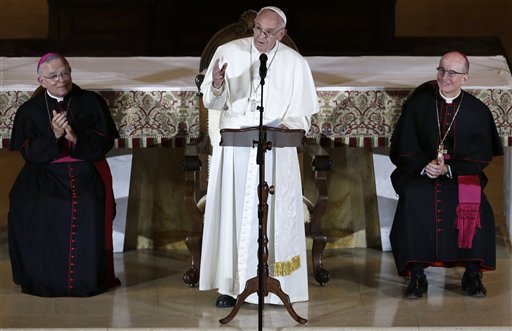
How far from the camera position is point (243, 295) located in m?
8.00

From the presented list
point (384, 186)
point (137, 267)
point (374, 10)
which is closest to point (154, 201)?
point (137, 267)

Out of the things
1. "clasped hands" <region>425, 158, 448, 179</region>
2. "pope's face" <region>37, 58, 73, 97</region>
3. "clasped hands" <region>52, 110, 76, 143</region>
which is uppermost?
"pope's face" <region>37, 58, 73, 97</region>

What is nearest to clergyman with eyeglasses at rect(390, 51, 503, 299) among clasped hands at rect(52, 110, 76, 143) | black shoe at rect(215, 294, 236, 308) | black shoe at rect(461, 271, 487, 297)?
black shoe at rect(461, 271, 487, 297)

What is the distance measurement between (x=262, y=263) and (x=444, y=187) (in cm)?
157

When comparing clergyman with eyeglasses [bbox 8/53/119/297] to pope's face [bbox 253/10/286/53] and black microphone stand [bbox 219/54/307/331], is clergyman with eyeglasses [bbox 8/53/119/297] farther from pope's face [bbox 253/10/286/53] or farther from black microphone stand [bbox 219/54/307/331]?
pope's face [bbox 253/10/286/53]

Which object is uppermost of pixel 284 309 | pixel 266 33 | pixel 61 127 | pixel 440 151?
pixel 266 33

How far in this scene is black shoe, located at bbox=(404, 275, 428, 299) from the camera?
853 cm

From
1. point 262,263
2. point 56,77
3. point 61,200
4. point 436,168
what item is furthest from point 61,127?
point 436,168

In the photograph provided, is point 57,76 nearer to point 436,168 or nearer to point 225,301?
point 225,301

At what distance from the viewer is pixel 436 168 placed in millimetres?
8508

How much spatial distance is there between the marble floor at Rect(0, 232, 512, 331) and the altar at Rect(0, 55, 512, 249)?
46 cm

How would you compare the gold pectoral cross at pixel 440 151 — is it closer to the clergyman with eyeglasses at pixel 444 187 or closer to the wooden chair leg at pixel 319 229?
the clergyman with eyeglasses at pixel 444 187

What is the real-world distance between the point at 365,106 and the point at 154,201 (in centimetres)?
168

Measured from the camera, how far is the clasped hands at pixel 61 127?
834 cm
